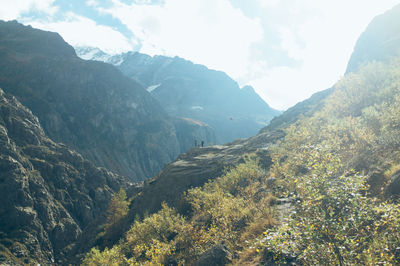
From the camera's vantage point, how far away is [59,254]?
9456 cm

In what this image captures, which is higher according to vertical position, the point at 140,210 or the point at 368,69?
the point at 368,69

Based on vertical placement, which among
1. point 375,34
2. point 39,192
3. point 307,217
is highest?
point 375,34

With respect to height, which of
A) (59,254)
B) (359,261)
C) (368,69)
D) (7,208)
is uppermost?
(368,69)

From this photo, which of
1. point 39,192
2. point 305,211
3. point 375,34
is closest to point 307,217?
point 305,211

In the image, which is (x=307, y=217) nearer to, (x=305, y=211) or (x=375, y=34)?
(x=305, y=211)

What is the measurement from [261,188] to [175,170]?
23.4m

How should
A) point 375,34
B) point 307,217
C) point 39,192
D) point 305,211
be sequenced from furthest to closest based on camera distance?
point 375,34
point 39,192
point 307,217
point 305,211

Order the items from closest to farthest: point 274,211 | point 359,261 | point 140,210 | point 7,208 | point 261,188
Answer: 1. point 359,261
2. point 274,211
3. point 261,188
4. point 140,210
5. point 7,208

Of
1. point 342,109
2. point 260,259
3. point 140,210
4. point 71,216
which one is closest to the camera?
point 260,259

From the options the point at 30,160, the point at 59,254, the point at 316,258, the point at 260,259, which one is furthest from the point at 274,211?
the point at 30,160

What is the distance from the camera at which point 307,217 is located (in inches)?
255

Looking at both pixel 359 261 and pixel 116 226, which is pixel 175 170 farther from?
pixel 359 261

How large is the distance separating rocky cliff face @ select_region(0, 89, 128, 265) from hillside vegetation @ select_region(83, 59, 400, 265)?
92.3 metres

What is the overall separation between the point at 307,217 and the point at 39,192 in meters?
124
